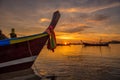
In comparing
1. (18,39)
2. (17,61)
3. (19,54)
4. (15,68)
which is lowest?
(15,68)

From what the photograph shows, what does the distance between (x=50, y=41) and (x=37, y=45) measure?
855mm

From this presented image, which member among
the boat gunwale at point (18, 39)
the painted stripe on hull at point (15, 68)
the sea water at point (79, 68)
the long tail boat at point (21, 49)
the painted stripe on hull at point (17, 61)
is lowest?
the sea water at point (79, 68)

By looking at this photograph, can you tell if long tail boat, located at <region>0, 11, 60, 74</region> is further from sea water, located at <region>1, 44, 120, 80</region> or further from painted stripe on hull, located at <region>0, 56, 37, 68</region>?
sea water, located at <region>1, 44, 120, 80</region>

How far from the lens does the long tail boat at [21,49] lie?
31.1ft

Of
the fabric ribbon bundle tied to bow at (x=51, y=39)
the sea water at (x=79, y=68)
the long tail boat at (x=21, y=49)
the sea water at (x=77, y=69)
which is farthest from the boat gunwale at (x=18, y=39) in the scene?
the sea water at (x=79, y=68)

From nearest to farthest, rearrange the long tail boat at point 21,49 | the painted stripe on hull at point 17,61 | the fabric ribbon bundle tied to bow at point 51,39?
the long tail boat at point 21,49 < the painted stripe on hull at point 17,61 < the fabric ribbon bundle tied to bow at point 51,39

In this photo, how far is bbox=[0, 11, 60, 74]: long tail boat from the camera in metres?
9.47

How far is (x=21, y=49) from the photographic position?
1002 centimetres

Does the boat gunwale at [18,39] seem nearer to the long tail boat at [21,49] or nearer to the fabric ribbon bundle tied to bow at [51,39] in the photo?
the long tail boat at [21,49]

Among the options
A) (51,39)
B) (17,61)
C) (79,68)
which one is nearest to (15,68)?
(17,61)

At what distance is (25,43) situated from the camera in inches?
395


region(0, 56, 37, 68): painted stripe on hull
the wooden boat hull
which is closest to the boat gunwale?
the wooden boat hull

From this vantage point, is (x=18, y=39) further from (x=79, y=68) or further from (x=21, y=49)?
(x=79, y=68)

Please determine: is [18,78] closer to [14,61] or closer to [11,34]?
[14,61]
